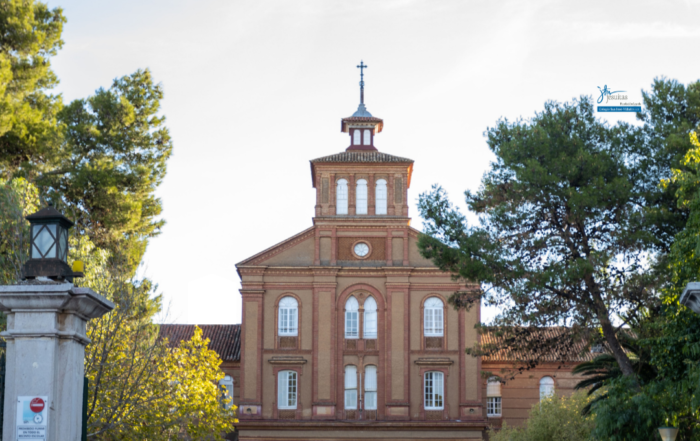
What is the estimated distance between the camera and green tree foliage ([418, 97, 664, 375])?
2130cm

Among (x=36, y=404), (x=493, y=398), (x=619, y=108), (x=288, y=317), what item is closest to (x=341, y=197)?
(x=288, y=317)

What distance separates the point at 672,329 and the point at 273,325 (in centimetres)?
2531

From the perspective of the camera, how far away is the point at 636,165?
22.6 metres

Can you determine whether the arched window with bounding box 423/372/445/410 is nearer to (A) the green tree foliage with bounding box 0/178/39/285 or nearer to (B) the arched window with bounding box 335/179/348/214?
(B) the arched window with bounding box 335/179/348/214

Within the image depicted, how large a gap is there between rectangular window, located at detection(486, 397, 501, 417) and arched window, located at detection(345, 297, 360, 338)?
7.75m

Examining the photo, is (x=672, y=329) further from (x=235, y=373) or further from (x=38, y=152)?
(x=235, y=373)

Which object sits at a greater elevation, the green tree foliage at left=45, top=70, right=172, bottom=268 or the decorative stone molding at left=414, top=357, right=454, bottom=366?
the green tree foliage at left=45, top=70, right=172, bottom=268

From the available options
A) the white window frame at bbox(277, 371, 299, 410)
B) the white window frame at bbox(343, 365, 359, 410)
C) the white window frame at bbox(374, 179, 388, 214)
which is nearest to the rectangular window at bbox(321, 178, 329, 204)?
the white window frame at bbox(374, 179, 388, 214)

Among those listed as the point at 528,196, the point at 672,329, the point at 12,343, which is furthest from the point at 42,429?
the point at 528,196

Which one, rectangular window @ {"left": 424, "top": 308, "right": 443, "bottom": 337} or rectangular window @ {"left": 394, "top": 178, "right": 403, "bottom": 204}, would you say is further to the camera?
rectangular window @ {"left": 394, "top": 178, "right": 403, "bottom": 204}

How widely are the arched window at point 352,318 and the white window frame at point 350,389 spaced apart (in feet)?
4.95

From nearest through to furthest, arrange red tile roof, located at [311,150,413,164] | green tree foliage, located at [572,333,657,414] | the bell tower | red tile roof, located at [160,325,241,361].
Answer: green tree foliage, located at [572,333,657,414]
the bell tower
red tile roof, located at [311,150,413,164]
red tile roof, located at [160,325,241,361]

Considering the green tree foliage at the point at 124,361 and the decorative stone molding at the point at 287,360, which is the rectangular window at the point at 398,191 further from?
the green tree foliage at the point at 124,361

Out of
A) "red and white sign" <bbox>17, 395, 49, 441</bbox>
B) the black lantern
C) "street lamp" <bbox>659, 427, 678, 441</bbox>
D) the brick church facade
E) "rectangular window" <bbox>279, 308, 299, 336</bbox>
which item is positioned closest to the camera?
"red and white sign" <bbox>17, 395, 49, 441</bbox>
